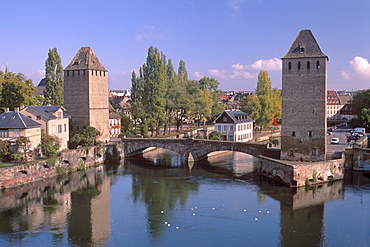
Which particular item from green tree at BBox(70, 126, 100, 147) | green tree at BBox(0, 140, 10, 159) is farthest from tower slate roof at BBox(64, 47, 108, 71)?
green tree at BBox(0, 140, 10, 159)

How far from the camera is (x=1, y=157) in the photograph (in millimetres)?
36562

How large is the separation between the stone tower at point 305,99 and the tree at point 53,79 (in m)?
34.1

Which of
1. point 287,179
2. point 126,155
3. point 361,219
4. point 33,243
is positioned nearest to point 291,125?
point 287,179

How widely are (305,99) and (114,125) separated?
31.3 m

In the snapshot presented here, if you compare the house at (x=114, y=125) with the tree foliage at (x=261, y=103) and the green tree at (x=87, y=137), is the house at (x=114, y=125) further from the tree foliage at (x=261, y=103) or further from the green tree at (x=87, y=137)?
the tree foliage at (x=261, y=103)

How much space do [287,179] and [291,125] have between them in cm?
591

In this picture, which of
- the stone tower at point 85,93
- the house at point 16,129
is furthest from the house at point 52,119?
the house at point 16,129

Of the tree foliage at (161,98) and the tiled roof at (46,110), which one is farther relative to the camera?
the tree foliage at (161,98)

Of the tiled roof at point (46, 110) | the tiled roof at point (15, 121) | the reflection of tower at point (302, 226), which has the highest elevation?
the tiled roof at point (46, 110)

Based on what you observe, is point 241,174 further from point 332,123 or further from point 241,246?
point 332,123

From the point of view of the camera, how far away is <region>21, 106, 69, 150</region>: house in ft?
138

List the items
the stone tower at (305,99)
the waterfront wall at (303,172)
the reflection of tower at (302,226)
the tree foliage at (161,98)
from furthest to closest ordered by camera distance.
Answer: the tree foliage at (161,98) < the stone tower at (305,99) < the waterfront wall at (303,172) < the reflection of tower at (302,226)

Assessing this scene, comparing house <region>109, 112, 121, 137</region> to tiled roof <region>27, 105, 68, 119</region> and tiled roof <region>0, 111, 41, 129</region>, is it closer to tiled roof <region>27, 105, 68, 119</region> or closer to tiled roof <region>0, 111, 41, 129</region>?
tiled roof <region>27, 105, 68, 119</region>

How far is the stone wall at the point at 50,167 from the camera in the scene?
32906mm
